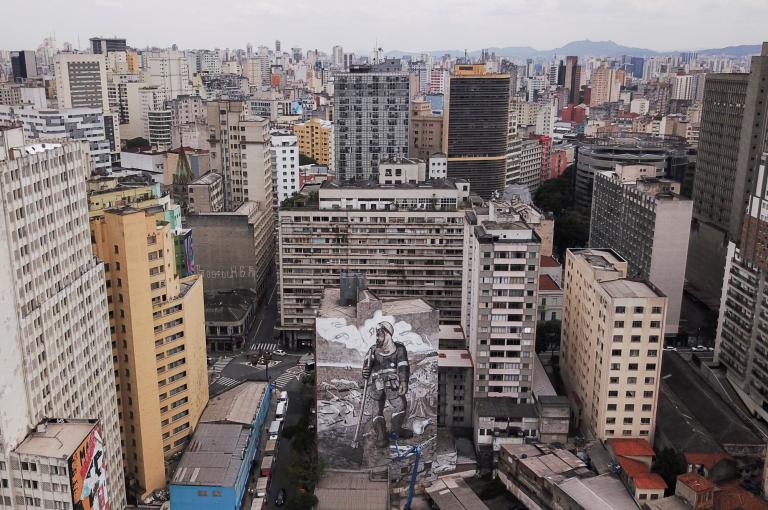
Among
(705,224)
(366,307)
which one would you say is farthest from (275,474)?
(705,224)

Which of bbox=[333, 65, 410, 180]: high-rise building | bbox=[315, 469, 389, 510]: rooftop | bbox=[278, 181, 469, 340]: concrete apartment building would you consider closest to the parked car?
bbox=[315, 469, 389, 510]: rooftop

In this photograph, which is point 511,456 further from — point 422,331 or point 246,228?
point 246,228

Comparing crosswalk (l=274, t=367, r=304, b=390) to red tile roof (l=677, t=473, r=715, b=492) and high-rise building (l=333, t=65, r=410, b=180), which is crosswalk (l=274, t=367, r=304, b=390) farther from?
high-rise building (l=333, t=65, r=410, b=180)

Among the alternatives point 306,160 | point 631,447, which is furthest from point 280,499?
point 306,160

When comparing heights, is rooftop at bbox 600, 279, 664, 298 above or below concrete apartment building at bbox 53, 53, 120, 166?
below

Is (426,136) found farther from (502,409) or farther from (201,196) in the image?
(502,409)
